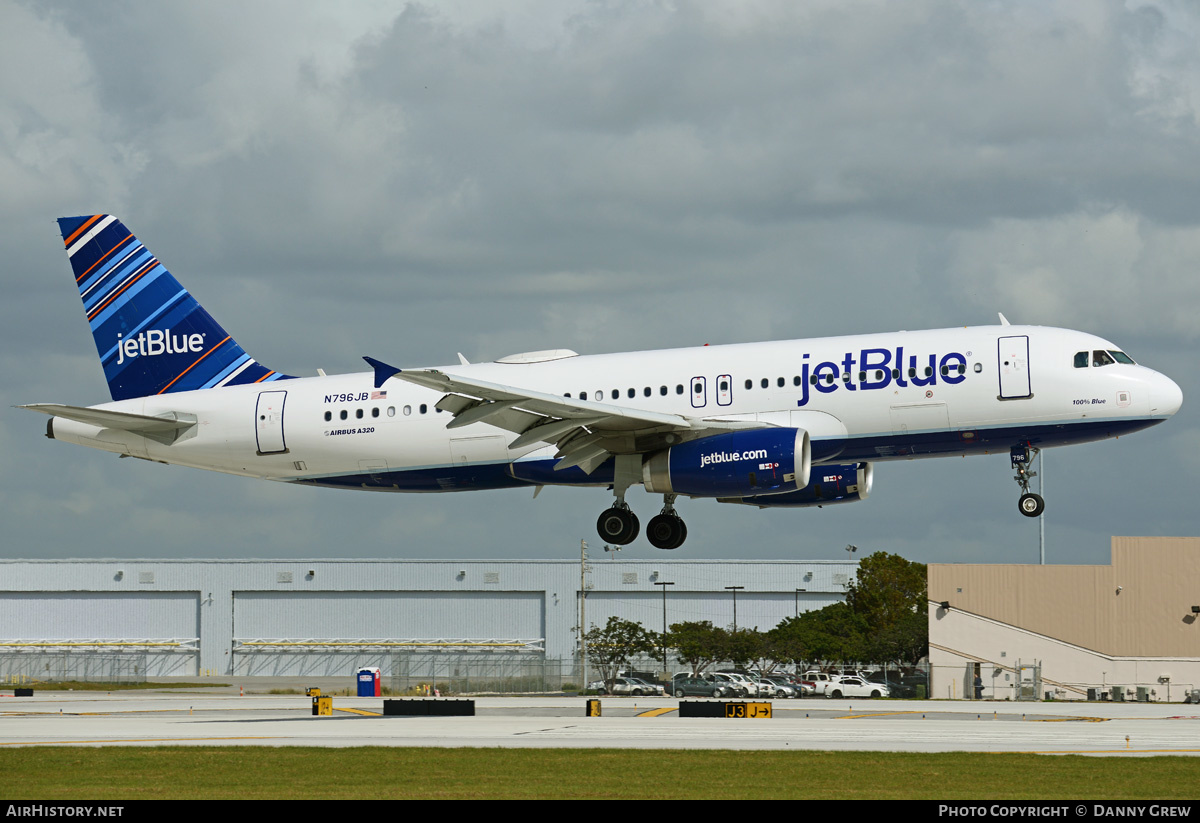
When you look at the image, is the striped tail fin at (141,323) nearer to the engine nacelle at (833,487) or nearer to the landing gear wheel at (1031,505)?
the engine nacelle at (833,487)

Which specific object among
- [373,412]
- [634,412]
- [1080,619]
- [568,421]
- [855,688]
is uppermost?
[373,412]

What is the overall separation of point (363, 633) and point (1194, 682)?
79.8 metres

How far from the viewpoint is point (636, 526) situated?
146ft

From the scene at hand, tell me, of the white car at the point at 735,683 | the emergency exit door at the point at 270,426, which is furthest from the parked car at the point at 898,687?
the emergency exit door at the point at 270,426

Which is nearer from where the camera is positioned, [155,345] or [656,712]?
[155,345]

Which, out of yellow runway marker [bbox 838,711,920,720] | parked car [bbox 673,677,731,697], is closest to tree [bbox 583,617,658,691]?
parked car [bbox 673,677,731,697]

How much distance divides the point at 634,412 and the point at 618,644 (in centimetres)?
8715

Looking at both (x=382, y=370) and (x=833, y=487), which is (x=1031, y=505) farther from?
(x=382, y=370)

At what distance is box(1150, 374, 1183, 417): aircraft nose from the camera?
128 feet

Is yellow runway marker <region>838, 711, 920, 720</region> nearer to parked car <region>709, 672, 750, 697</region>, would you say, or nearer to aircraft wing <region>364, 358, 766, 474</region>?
aircraft wing <region>364, 358, 766, 474</region>

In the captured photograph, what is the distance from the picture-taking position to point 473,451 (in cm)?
4416

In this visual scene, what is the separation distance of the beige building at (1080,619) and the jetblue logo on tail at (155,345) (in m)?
64.2

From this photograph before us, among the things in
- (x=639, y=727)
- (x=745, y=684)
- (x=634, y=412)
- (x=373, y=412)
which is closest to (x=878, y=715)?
(x=639, y=727)

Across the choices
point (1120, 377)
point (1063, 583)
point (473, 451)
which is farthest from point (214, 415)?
point (1063, 583)
